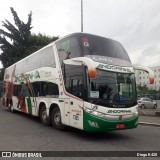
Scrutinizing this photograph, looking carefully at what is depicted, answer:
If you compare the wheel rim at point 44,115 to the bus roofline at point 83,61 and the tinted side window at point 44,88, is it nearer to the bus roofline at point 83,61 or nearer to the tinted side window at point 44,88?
the tinted side window at point 44,88

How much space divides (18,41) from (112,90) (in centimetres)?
2534

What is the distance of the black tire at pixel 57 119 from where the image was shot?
1067 cm

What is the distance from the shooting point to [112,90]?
908cm

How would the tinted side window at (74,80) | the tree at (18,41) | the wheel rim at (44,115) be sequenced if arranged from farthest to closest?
1. the tree at (18,41)
2. the wheel rim at (44,115)
3. the tinted side window at (74,80)

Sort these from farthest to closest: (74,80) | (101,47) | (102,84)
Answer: (101,47) < (74,80) < (102,84)

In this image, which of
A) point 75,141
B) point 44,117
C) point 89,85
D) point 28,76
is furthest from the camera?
point 28,76

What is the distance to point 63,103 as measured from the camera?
10211 millimetres

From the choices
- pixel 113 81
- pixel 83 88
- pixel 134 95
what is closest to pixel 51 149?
pixel 83 88

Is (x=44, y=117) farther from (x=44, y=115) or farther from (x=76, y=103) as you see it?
(x=76, y=103)

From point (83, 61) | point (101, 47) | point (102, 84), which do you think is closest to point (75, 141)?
point (102, 84)

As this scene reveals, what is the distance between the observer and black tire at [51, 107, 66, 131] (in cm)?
1067

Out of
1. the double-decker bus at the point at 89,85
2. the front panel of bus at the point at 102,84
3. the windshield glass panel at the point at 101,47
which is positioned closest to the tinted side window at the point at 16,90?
the double-decker bus at the point at 89,85

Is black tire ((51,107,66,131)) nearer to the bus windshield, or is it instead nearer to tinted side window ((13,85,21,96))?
the bus windshield

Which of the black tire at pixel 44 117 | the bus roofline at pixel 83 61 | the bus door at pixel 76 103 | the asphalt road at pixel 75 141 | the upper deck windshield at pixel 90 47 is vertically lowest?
the asphalt road at pixel 75 141
